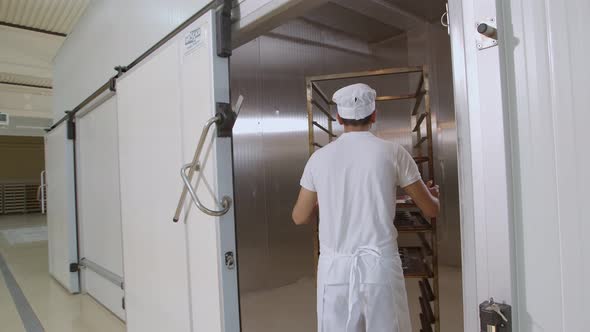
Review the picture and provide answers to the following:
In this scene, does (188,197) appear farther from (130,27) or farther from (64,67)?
(64,67)

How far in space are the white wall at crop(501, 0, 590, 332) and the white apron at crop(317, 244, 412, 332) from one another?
0.74 m

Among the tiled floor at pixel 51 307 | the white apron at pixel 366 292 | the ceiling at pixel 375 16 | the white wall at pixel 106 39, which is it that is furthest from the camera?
the ceiling at pixel 375 16

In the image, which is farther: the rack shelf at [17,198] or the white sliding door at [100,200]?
the rack shelf at [17,198]

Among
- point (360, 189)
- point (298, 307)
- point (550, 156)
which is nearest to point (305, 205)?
point (360, 189)

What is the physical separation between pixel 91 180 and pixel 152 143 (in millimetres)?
2192

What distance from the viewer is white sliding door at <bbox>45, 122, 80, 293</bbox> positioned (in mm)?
4211

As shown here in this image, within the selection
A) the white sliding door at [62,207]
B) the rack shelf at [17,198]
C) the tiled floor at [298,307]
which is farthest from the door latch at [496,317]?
the rack shelf at [17,198]

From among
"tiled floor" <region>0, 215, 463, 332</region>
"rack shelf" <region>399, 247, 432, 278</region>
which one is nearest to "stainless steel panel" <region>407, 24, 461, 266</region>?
"tiled floor" <region>0, 215, 463, 332</region>

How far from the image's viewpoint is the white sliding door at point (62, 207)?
421 cm

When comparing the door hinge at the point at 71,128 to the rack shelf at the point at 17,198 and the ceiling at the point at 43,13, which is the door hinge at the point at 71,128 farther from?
the rack shelf at the point at 17,198

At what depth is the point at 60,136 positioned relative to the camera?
4.45 m

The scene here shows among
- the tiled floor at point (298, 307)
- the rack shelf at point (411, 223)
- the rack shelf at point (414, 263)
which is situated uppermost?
the rack shelf at point (411, 223)

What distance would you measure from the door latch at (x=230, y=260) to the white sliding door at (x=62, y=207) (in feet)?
11.4

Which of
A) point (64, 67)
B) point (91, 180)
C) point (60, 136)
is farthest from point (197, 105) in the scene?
point (64, 67)
